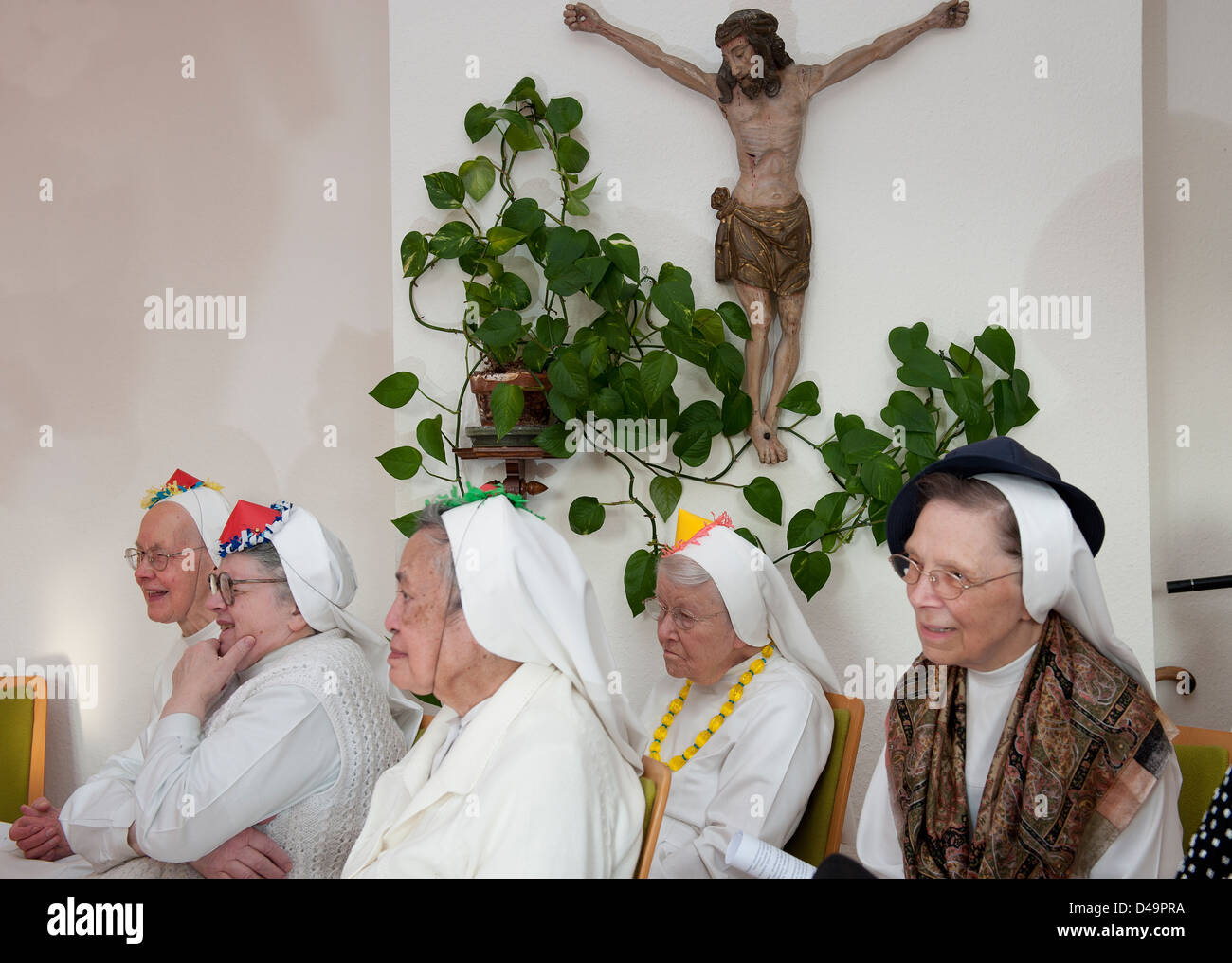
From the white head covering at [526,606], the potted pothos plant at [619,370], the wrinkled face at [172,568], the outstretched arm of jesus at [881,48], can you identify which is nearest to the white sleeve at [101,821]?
the wrinkled face at [172,568]

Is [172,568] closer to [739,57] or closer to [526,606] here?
[526,606]

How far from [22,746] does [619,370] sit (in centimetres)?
263

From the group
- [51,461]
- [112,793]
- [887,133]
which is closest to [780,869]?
[112,793]

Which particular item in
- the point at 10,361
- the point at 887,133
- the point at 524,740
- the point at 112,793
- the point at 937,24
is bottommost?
the point at 112,793

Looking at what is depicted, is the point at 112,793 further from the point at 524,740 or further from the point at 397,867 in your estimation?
the point at 524,740

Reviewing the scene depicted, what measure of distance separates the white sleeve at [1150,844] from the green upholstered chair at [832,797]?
0.90 meters

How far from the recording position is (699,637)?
313cm

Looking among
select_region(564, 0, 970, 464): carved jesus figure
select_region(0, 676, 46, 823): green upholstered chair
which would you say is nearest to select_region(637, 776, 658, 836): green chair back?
select_region(564, 0, 970, 464): carved jesus figure

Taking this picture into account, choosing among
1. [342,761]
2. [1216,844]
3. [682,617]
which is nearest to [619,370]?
[682,617]

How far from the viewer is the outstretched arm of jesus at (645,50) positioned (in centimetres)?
394

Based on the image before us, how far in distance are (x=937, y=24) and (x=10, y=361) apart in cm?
400

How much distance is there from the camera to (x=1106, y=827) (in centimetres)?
196

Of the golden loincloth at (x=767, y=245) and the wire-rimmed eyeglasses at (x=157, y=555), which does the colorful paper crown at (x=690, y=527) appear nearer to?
the golden loincloth at (x=767, y=245)

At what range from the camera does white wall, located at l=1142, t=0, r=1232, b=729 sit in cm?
425
